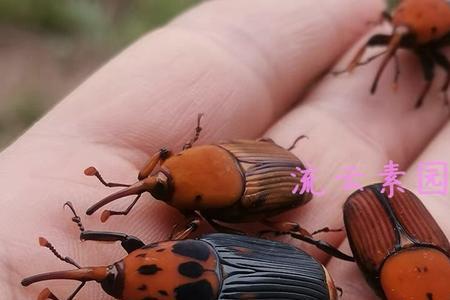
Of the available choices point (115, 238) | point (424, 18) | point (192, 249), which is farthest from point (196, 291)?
point (424, 18)

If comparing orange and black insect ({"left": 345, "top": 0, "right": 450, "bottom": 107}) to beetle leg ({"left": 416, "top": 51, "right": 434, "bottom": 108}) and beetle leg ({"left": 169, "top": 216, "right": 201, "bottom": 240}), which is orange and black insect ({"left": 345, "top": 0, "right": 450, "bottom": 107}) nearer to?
beetle leg ({"left": 416, "top": 51, "right": 434, "bottom": 108})

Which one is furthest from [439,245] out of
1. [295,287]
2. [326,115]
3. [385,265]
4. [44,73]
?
[44,73]

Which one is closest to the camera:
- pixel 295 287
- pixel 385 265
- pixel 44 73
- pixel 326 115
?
pixel 295 287

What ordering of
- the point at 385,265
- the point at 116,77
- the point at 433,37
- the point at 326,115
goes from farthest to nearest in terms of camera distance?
the point at 433,37
the point at 326,115
the point at 116,77
the point at 385,265

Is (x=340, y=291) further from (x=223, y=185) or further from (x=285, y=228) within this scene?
(x=223, y=185)

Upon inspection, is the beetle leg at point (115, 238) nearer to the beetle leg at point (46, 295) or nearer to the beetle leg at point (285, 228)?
the beetle leg at point (46, 295)

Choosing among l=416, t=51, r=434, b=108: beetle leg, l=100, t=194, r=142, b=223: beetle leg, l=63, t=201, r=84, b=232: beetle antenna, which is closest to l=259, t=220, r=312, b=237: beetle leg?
l=100, t=194, r=142, b=223: beetle leg

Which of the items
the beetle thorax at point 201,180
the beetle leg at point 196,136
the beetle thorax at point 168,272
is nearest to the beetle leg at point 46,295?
the beetle thorax at point 168,272

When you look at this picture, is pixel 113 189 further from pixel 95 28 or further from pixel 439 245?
pixel 95 28
